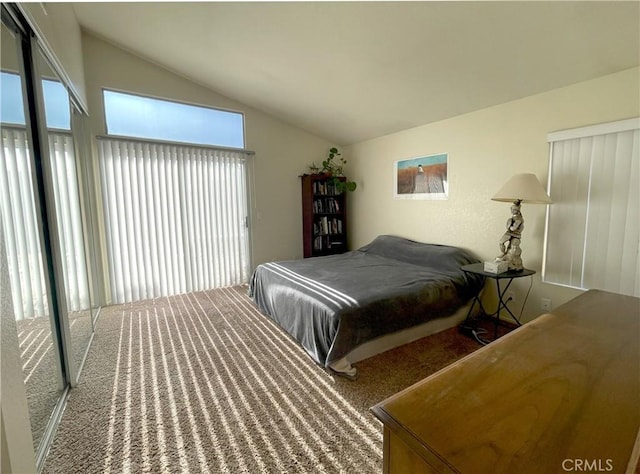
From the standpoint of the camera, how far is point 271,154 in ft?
14.0

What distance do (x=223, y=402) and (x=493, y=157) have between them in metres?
3.16

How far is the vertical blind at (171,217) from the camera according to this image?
330cm

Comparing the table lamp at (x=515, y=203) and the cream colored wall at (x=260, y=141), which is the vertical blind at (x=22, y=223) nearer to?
the cream colored wall at (x=260, y=141)

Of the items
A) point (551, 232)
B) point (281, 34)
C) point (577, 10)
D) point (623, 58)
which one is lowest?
point (551, 232)

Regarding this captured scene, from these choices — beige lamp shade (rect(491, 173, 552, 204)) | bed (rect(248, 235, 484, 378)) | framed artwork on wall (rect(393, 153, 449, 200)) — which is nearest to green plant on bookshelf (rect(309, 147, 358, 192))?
framed artwork on wall (rect(393, 153, 449, 200))

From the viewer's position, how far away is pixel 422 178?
3.54 metres

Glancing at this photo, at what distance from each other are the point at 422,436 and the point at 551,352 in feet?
2.09

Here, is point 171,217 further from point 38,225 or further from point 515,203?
point 515,203

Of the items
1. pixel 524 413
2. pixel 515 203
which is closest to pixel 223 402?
pixel 524 413

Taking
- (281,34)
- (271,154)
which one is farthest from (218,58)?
(271,154)

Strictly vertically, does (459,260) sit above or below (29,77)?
below

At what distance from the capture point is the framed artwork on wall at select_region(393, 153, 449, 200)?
3305 mm

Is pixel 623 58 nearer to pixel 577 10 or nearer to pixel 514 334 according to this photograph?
pixel 577 10

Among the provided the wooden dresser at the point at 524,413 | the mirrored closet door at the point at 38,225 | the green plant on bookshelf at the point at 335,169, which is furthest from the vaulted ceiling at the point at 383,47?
the wooden dresser at the point at 524,413
